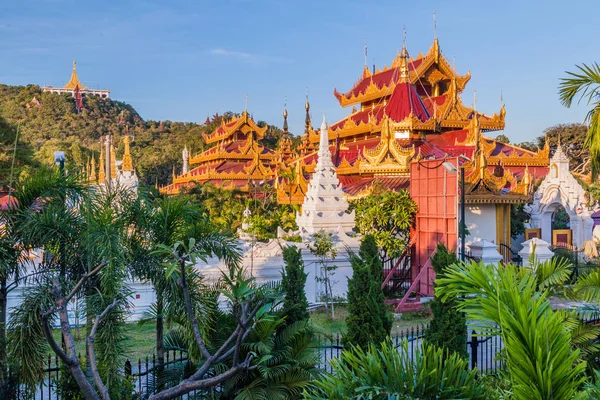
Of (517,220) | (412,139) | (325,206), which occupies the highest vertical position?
(412,139)

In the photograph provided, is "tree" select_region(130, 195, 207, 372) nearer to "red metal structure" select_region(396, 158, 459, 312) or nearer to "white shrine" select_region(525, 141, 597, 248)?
"red metal structure" select_region(396, 158, 459, 312)

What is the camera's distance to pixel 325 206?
1645 centimetres

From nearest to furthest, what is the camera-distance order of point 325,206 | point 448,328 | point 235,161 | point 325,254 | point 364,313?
point 448,328, point 364,313, point 325,254, point 325,206, point 235,161

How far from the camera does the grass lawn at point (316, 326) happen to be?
10.6 metres

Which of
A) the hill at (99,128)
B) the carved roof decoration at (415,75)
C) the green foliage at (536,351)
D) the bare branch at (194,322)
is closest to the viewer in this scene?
the green foliage at (536,351)

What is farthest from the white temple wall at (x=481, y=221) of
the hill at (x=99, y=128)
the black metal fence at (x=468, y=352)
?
the hill at (x=99, y=128)

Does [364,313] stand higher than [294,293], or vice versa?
[294,293]

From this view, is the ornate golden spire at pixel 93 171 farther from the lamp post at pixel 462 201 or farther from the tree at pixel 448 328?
the lamp post at pixel 462 201

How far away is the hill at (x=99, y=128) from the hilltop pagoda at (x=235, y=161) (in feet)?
52.5

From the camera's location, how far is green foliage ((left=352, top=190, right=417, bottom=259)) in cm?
1589

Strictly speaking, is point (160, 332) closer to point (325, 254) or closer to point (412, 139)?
point (325, 254)

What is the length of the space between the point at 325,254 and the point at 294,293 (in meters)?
6.41

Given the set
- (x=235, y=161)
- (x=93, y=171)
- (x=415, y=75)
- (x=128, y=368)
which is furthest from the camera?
(x=235, y=161)

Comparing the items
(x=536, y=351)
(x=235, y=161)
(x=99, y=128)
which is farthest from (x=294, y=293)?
(x=99, y=128)
